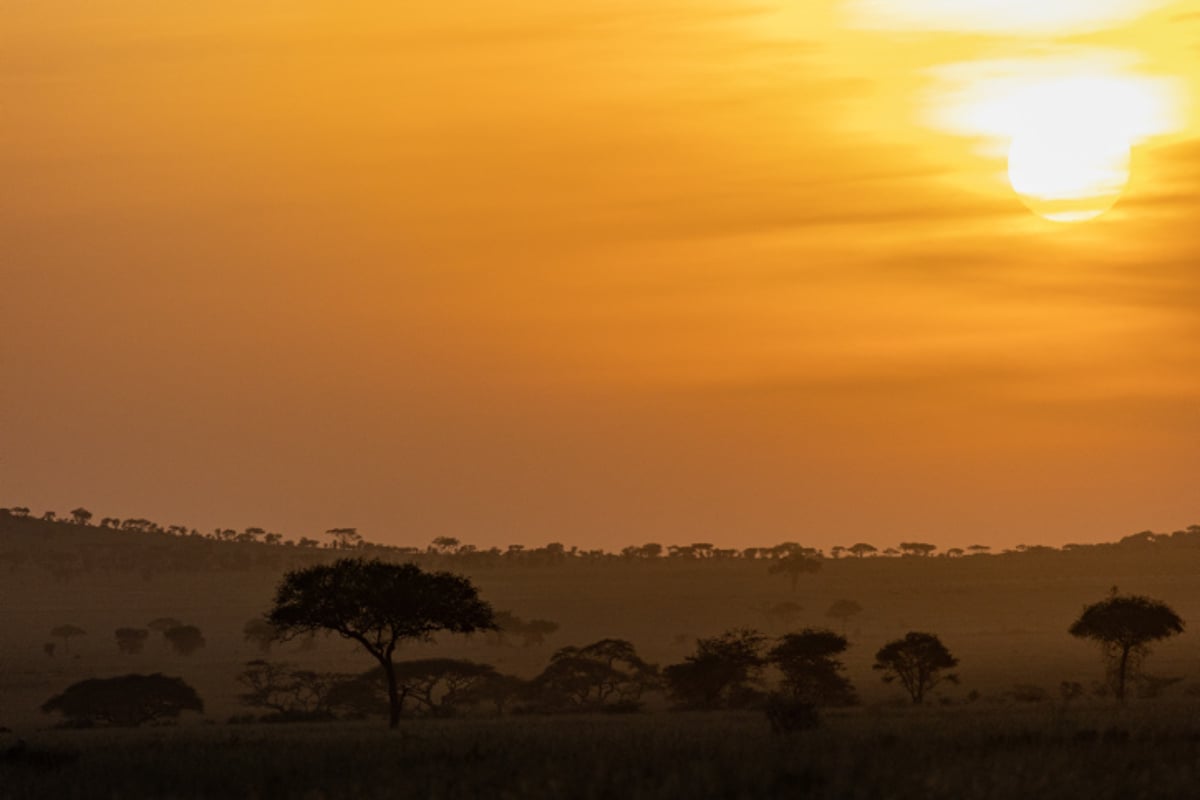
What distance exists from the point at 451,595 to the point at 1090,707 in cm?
2372

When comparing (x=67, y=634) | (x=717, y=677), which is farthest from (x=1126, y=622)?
(x=67, y=634)

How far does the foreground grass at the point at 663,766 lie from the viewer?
30703 mm

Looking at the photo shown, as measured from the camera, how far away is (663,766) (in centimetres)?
3378

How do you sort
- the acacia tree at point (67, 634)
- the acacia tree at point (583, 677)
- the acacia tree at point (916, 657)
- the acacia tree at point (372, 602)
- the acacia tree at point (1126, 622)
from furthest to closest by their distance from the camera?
1. the acacia tree at point (67, 634)
2. the acacia tree at point (583, 677)
3. the acacia tree at point (916, 657)
4. the acacia tree at point (1126, 622)
5. the acacia tree at point (372, 602)

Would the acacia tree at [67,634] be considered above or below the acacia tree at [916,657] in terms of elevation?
above

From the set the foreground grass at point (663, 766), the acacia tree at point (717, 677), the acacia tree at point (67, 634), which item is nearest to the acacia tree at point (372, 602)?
the acacia tree at point (717, 677)

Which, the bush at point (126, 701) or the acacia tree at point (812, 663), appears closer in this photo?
the acacia tree at point (812, 663)

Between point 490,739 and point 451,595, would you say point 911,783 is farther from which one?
point 451,595

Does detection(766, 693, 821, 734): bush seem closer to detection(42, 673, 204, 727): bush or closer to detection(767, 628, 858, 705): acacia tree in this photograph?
detection(767, 628, 858, 705): acacia tree

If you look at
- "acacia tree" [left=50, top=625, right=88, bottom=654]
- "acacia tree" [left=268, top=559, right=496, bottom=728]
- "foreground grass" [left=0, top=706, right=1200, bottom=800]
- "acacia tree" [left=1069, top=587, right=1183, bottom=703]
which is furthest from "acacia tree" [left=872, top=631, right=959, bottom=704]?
"acacia tree" [left=50, top=625, right=88, bottom=654]

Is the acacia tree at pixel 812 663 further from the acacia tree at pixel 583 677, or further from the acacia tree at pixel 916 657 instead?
the acacia tree at pixel 583 677

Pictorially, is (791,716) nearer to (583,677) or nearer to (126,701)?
(583,677)

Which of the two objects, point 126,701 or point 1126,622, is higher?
point 1126,622

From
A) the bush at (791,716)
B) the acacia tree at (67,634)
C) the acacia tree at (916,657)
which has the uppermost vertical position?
the acacia tree at (67,634)
